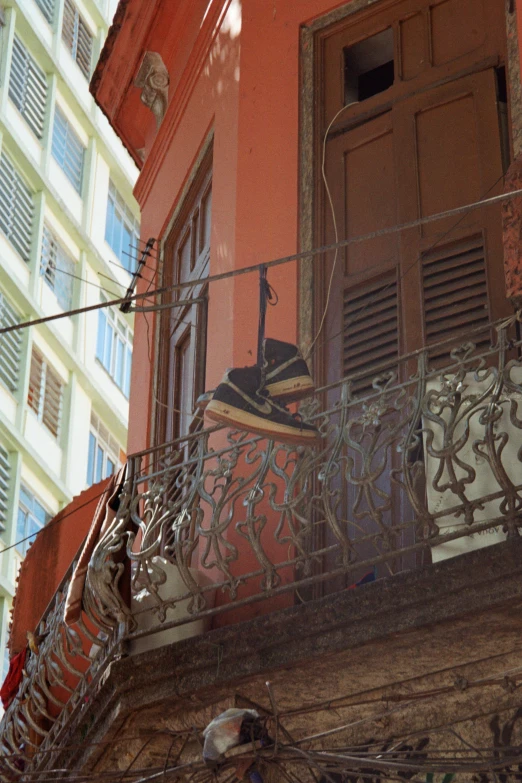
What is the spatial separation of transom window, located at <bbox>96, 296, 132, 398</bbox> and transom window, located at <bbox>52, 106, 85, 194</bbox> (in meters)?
2.04

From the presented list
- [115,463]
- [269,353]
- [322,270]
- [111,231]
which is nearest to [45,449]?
[115,463]

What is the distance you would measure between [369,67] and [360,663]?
4.32 meters

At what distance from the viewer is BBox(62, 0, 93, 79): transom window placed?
24.4m

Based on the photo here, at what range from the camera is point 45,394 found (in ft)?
72.0

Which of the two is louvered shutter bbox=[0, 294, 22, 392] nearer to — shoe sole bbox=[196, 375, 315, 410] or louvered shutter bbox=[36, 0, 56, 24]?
louvered shutter bbox=[36, 0, 56, 24]

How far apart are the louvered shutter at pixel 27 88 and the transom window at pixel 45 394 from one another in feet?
11.8

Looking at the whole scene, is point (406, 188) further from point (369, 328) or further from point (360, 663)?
point (360, 663)

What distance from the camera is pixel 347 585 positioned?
24.6 ft

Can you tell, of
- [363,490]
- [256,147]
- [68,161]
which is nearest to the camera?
[363,490]

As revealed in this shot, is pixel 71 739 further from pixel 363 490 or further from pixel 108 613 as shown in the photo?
pixel 363 490

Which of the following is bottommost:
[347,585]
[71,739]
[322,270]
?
[71,739]

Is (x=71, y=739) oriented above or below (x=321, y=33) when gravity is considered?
below

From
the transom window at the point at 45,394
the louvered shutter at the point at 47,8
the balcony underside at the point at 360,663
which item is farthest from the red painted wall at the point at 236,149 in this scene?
the louvered shutter at the point at 47,8

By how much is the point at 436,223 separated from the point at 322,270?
0.75 m
